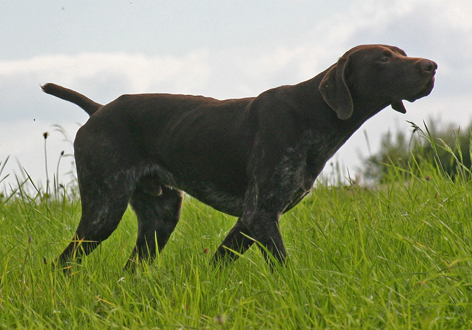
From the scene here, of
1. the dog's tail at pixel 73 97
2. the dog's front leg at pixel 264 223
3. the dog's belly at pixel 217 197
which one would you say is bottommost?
the dog's front leg at pixel 264 223

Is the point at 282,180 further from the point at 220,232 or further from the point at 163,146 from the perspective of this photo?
the point at 220,232

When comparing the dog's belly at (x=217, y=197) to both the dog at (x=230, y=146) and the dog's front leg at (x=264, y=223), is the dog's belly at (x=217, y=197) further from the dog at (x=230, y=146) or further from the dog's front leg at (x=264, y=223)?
the dog's front leg at (x=264, y=223)

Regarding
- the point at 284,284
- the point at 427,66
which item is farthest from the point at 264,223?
the point at 427,66

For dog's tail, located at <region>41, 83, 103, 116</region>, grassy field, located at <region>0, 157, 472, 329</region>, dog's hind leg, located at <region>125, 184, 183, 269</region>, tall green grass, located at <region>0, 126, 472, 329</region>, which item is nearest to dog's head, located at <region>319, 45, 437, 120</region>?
tall green grass, located at <region>0, 126, 472, 329</region>

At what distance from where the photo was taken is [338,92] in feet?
12.3

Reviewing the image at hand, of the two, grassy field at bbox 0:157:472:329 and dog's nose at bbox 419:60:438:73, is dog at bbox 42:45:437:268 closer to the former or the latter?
dog's nose at bbox 419:60:438:73

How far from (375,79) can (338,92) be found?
296mm

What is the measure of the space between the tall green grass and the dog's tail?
116cm

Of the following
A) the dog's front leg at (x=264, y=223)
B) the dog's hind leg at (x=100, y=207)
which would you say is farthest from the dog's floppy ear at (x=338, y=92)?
the dog's hind leg at (x=100, y=207)

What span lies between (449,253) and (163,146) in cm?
223

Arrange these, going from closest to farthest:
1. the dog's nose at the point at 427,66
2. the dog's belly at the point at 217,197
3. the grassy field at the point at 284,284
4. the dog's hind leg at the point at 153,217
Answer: the grassy field at the point at 284,284 → the dog's nose at the point at 427,66 → the dog's belly at the point at 217,197 → the dog's hind leg at the point at 153,217

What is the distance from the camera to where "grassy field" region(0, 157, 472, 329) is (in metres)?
2.59

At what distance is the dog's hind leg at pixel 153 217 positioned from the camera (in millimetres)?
4641

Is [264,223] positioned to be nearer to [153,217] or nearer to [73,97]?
[153,217]
